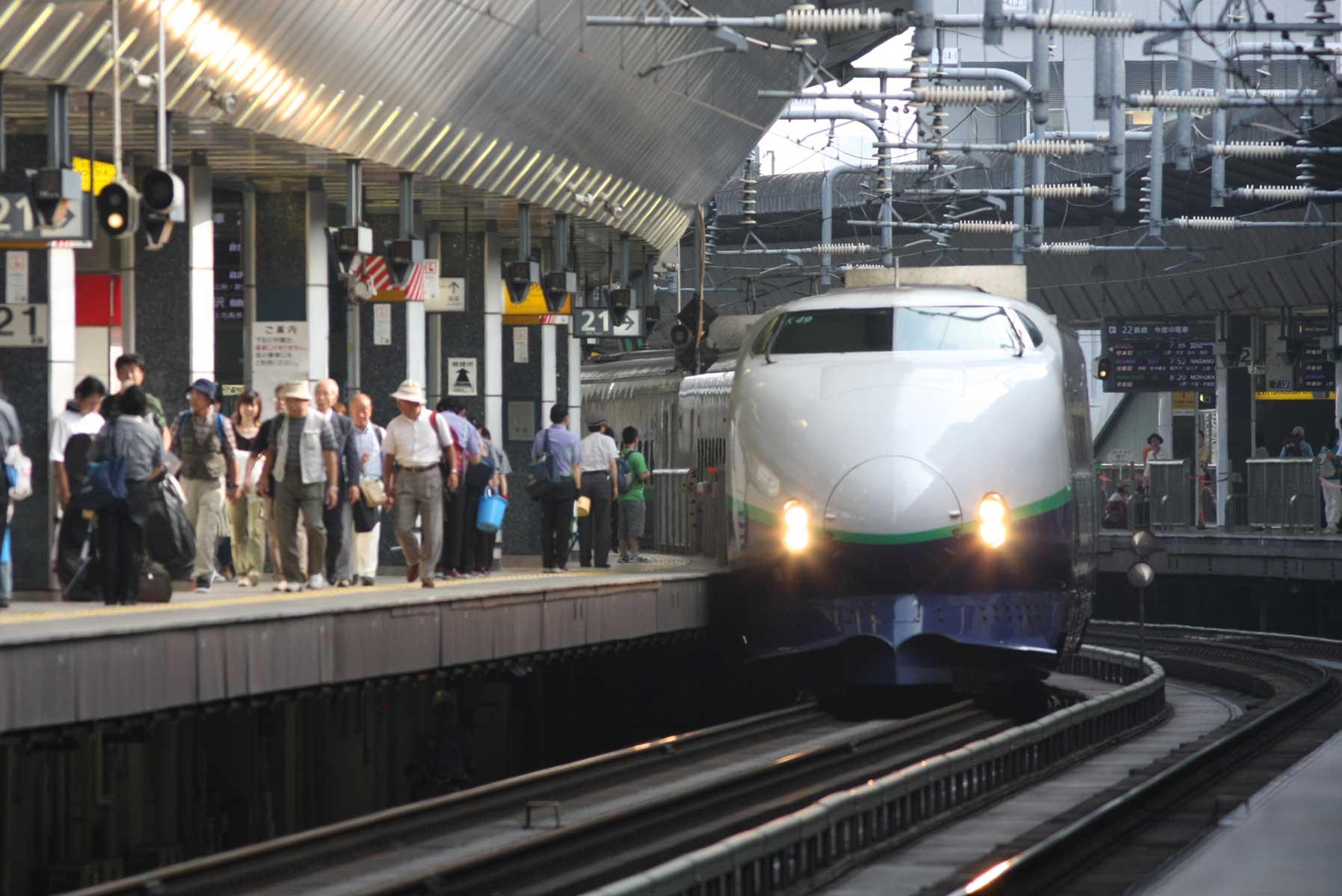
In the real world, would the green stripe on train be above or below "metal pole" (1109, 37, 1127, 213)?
below

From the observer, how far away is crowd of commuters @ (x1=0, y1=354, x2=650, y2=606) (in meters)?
15.2

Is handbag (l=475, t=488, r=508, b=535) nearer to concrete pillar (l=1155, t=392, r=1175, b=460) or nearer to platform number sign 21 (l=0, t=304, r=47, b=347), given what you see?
platform number sign 21 (l=0, t=304, r=47, b=347)

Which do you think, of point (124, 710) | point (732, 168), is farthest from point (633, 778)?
point (732, 168)

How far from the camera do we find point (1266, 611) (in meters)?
39.5

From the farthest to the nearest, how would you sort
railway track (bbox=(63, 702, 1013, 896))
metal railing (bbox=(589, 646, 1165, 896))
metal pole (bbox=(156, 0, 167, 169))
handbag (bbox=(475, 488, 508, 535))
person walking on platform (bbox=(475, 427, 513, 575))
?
person walking on platform (bbox=(475, 427, 513, 575))
handbag (bbox=(475, 488, 508, 535))
metal pole (bbox=(156, 0, 167, 169))
railway track (bbox=(63, 702, 1013, 896))
metal railing (bbox=(589, 646, 1165, 896))

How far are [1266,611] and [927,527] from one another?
80.8 ft

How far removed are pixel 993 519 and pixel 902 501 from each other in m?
0.74

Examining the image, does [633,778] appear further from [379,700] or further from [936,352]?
[936,352]

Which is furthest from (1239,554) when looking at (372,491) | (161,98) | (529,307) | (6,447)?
(6,447)

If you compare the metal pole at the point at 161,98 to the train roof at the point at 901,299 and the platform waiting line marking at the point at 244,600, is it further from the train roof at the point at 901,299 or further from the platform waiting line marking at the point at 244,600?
the train roof at the point at 901,299

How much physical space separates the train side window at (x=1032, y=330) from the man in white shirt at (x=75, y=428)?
23.4ft

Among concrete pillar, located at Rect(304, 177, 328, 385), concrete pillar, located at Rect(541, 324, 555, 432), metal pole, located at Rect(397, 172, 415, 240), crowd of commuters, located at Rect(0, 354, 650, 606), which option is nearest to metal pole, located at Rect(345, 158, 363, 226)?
metal pole, located at Rect(397, 172, 415, 240)

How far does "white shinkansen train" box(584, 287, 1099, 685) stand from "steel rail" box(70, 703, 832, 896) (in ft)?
4.11

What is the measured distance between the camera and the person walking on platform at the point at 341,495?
57.6 ft
